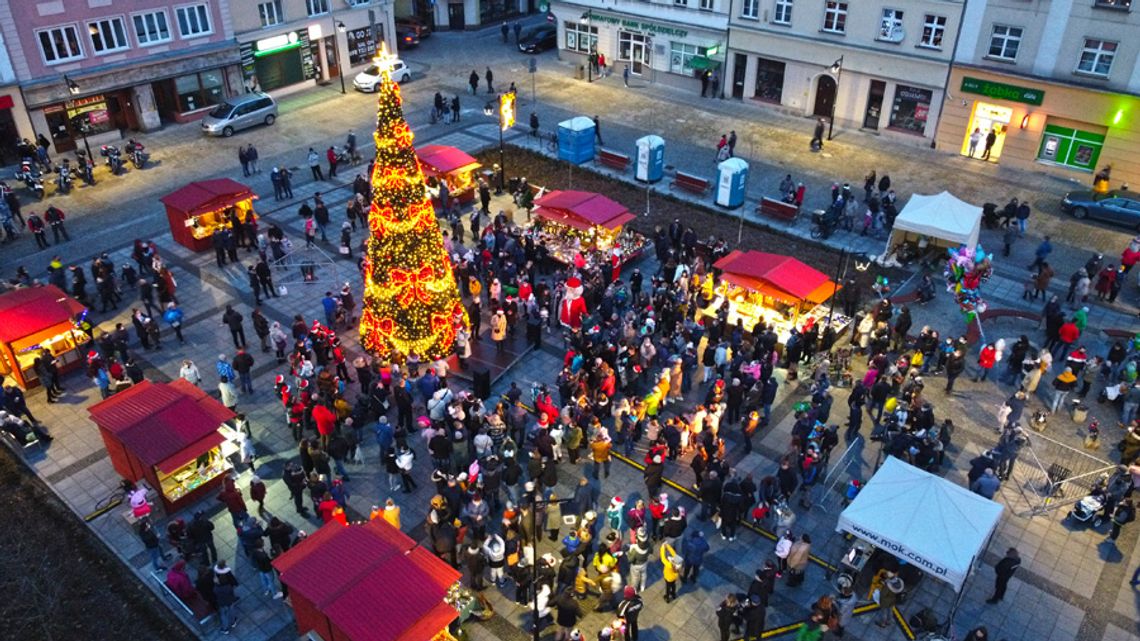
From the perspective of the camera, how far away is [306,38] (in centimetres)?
4684

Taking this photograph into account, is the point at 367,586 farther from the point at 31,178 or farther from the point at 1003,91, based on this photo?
the point at 1003,91

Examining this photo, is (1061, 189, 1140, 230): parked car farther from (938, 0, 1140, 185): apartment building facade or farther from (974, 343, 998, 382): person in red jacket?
(974, 343, 998, 382): person in red jacket

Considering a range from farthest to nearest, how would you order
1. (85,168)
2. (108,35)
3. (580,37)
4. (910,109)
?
(580,37) → (910,109) → (108,35) → (85,168)

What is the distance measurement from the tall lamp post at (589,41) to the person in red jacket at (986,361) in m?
31.3

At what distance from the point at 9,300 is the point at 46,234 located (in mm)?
10037

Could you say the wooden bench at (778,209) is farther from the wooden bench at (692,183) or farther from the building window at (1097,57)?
the building window at (1097,57)

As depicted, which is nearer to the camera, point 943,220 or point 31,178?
point 943,220

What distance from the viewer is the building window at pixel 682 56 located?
46.2 meters

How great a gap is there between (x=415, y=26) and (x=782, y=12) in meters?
25.9

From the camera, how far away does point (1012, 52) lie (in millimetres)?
36219

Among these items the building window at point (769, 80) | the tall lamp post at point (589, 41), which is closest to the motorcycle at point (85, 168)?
the tall lamp post at point (589, 41)

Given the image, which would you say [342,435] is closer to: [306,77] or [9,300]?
[9,300]

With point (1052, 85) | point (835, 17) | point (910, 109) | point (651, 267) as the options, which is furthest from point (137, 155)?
point (1052, 85)

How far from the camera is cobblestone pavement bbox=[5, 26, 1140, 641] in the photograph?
1788 centimetres
